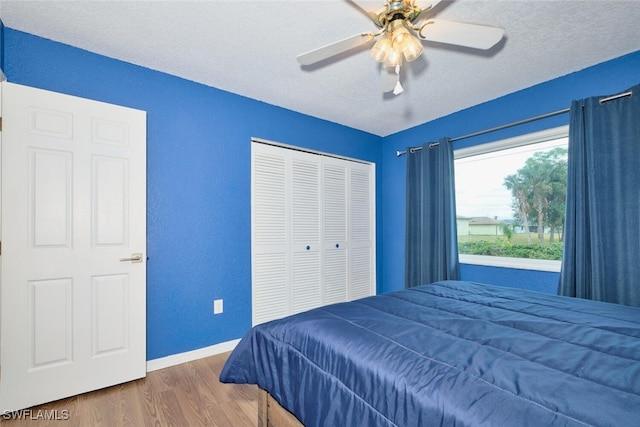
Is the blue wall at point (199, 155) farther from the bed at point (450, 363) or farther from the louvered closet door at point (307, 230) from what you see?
the bed at point (450, 363)

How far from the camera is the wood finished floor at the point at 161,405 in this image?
65.2 inches

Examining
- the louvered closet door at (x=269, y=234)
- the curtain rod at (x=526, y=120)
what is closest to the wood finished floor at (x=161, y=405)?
the louvered closet door at (x=269, y=234)

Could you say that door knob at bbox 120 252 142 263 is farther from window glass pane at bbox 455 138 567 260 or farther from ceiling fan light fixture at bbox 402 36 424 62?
window glass pane at bbox 455 138 567 260

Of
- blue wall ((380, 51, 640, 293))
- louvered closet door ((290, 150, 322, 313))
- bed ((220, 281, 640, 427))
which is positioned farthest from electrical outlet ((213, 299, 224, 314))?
blue wall ((380, 51, 640, 293))

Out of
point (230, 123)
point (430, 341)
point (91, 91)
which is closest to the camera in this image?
point (430, 341)

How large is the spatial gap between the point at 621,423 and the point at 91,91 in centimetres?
308

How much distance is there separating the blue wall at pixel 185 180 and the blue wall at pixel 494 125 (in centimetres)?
180

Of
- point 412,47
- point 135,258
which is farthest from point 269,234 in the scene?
point 412,47

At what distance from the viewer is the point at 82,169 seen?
6.30 ft

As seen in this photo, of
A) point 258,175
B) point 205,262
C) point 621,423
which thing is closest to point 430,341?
point 621,423

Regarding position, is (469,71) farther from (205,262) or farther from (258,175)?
(205,262)

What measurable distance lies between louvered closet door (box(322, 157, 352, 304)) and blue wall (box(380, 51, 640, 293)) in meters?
0.72

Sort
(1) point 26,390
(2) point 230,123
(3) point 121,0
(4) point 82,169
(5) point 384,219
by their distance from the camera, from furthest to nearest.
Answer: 1. (5) point 384,219
2. (2) point 230,123
3. (4) point 82,169
4. (1) point 26,390
5. (3) point 121,0

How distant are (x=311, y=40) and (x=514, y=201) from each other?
7.94 ft
